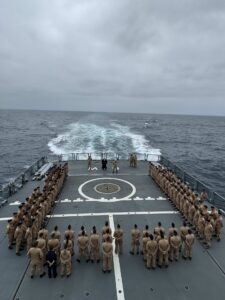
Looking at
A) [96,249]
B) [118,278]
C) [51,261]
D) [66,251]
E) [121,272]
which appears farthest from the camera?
[96,249]

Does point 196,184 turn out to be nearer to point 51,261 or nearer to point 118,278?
point 118,278

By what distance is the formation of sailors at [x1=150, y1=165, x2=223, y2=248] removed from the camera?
1284cm

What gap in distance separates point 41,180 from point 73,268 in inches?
523

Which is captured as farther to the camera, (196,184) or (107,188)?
(196,184)

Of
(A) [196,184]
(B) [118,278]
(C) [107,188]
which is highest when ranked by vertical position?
(A) [196,184]

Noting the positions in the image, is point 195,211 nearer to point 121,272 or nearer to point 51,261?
point 121,272

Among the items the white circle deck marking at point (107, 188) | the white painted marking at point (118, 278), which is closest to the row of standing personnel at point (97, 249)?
the white painted marking at point (118, 278)

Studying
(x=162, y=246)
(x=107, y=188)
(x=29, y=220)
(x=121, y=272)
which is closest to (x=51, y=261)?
(x=121, y=272)

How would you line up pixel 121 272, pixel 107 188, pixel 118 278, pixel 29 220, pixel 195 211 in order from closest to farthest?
1. pixel 118 278
2. pixel 121 272
3. pixel 29 220
4. pixel 195 211
5. pixel 107 188

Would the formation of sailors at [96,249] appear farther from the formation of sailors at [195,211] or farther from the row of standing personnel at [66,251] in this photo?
the formation of sailors at [195,211]

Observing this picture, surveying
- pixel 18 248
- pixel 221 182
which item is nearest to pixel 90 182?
pixel 18 248

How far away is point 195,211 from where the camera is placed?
551 inches

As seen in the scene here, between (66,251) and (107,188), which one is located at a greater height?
(66,251)

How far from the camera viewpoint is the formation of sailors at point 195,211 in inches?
506
